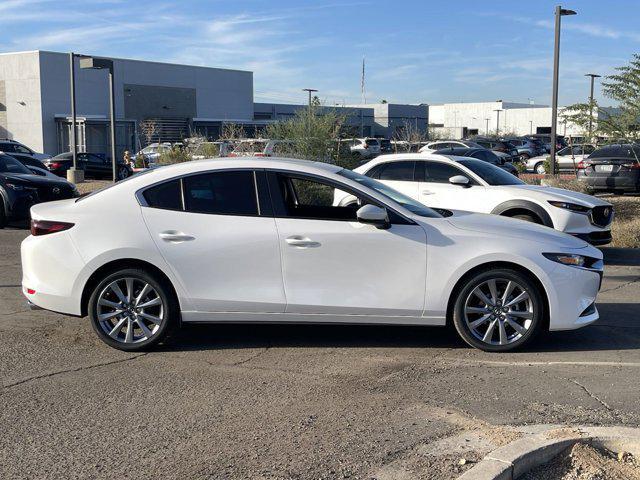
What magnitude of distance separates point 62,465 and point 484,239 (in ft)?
12.3

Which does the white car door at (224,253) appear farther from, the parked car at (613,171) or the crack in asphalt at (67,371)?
the parked car at (613,171)

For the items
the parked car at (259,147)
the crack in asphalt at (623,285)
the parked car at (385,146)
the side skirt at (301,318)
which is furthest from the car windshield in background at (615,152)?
the parked car at (385,146)

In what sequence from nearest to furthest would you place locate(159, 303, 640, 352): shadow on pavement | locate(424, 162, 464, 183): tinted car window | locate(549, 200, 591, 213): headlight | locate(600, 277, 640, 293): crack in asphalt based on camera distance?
locate(159, 303, 640, 352): shadow on pavement < locate(600, 277, 640, 293): crack in asphalt < locate(549, 200, 591, 213): headlight < locate(424, 162, 464, 183): tinted car window

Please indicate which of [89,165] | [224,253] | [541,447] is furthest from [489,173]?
[89,165]

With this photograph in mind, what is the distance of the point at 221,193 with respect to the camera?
258 inches

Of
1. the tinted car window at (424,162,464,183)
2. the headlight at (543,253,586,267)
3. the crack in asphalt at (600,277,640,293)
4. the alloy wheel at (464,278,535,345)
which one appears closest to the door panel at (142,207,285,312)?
the alloy wheel at (464,278,535,345)

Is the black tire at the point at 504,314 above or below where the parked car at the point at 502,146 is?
below

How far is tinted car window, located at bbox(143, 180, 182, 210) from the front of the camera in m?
6.53

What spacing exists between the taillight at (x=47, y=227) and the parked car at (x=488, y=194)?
6366 mm

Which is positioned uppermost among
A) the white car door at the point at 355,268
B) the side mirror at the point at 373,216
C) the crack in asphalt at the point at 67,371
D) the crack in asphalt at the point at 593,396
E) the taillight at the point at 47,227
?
the side mirror at the point at 373,216

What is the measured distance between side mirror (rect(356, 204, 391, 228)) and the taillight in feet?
8.20

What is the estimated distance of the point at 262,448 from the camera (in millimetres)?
4477

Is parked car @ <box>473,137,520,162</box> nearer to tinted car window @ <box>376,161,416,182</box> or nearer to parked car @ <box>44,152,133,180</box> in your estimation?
parked car @ <box>44,152,133,180</box>

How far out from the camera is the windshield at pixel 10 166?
1645cm
